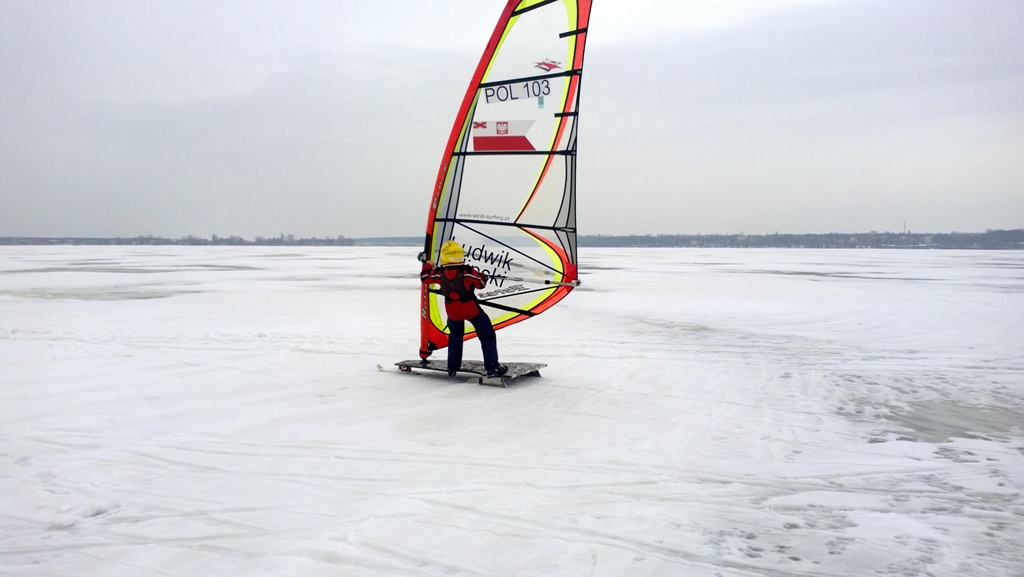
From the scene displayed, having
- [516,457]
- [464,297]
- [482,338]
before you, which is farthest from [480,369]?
[516,457]

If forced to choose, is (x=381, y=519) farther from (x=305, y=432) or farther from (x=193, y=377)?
(x=193, y=377)

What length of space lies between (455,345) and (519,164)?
1641 millimetres

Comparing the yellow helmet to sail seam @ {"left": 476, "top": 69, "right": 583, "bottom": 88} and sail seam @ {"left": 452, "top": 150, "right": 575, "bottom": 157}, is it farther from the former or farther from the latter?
sail seam @ {"left": 476, "top": 69, "right": 583, "bottom": 88}

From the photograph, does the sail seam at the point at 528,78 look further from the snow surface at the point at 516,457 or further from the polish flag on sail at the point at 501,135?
the snow surface at the point at 516,457

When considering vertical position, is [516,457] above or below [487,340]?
below

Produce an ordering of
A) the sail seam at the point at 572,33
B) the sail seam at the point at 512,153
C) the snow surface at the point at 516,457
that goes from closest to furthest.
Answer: the snow surface at the point at 516,457 → the sail seam at the point at 572,33 → the sail seam at the point at 512,153

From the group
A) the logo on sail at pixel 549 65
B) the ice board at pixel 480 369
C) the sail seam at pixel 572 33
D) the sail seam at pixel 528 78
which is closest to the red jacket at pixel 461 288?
the ice board at pixel 480 369

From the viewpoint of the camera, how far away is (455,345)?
6.17 m

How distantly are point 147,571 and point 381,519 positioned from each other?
2.87 ft

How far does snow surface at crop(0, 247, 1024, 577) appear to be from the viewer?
2734mm

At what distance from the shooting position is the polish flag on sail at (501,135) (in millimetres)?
6066

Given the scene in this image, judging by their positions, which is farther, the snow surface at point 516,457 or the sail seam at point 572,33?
the sail seam at point 572,33

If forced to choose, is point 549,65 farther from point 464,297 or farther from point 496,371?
point 496,371

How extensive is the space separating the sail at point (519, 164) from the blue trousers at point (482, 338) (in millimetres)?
404
